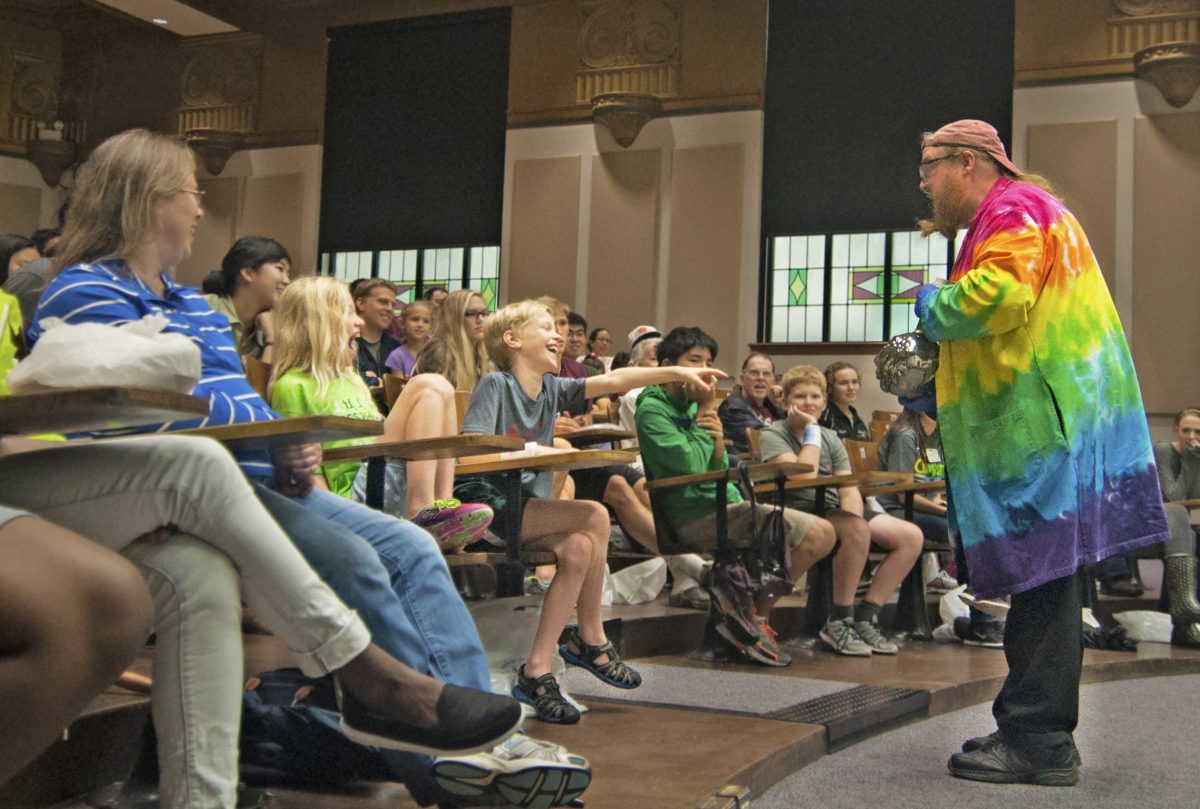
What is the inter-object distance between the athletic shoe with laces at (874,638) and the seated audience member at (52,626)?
11.7ft

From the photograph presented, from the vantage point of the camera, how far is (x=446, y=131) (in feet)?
36.9

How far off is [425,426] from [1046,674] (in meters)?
1.43

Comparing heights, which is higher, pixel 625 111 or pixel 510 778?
pixel 625 111

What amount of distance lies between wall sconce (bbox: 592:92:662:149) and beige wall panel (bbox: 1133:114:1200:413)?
3552 mm

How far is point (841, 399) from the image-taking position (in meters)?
6.44

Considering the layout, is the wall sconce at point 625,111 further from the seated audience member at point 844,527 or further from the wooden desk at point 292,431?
the wooden desk at point 292,431

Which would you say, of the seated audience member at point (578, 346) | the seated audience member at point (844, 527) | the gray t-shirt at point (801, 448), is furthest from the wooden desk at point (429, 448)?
the seated audience member at point (578, 346)

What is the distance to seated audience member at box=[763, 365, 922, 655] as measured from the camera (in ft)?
15.1

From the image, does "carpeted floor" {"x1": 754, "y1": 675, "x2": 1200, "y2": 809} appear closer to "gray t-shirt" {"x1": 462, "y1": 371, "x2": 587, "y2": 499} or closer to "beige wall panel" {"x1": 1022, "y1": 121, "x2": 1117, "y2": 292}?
"gray t-shirt" {"x1": 462, "y1": 371, "x2": 587, "y2": 499}

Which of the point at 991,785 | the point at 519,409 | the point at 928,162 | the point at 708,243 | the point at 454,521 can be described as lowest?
the point at 991,785

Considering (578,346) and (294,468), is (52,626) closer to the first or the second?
(294,468)

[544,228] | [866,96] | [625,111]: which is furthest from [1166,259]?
[544,228]

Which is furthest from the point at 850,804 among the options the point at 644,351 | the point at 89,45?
the point at 89,45

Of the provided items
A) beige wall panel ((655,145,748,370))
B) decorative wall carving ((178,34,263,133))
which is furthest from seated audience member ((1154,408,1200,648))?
decorative wall carving ((178,34,263,133))
